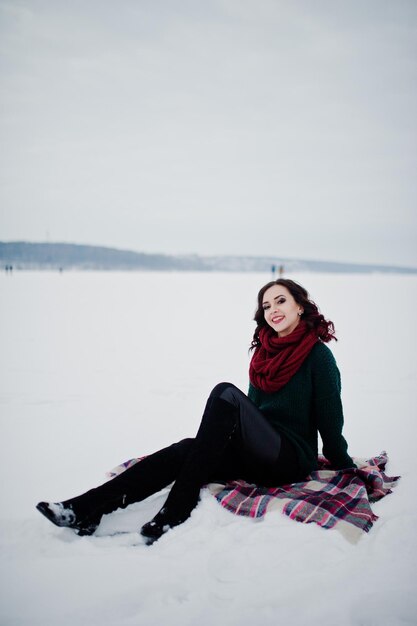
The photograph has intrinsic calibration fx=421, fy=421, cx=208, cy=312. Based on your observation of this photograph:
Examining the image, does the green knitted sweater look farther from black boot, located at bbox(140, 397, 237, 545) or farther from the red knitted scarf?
black boot, located at bbox(140, 397, 237, 545)

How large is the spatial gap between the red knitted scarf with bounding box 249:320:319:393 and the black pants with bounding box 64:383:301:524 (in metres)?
0.24

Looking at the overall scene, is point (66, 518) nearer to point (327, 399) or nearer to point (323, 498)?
point (323, 498)

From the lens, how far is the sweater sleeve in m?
2.24

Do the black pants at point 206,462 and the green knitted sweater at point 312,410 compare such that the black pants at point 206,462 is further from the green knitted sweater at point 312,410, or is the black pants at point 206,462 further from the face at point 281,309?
the face at point 281,309

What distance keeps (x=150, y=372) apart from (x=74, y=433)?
7.25 feet

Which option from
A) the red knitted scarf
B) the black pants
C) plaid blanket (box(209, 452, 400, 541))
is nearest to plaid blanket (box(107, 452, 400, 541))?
plaid blanket (box(209, 452, 400, 541))

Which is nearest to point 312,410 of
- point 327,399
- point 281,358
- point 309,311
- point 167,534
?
point 327,399

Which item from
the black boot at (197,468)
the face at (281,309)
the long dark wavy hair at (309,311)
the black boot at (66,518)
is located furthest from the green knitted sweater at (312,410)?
the black boot at (66,518)

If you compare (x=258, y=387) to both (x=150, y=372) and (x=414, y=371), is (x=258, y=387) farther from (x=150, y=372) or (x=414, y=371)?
(x=414, y=371)

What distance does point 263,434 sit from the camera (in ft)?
7.23

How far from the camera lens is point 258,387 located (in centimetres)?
251

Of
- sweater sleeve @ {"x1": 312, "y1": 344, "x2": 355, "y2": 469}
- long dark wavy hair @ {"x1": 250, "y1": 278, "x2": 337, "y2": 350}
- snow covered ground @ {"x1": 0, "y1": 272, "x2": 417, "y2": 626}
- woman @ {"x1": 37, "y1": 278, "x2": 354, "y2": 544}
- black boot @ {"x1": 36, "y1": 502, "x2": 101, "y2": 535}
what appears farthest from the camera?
long dark wavy hair @ {"x1": 250, "y1": 278, "x2": 337, "y2": 350}

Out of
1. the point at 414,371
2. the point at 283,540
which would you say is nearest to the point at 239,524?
the point at 283,540

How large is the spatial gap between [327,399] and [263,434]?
15.4 inches
